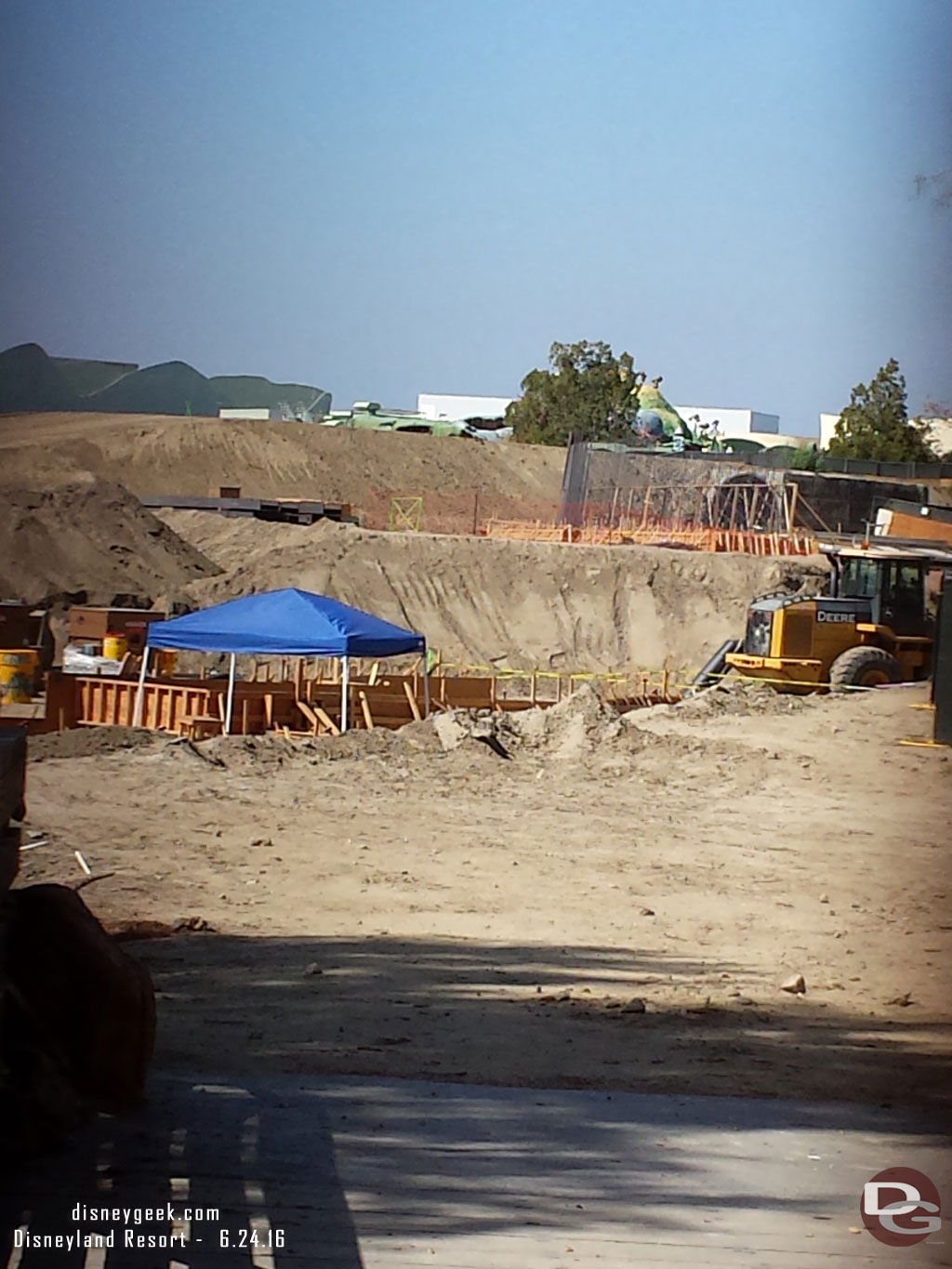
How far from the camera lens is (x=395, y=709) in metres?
22.4

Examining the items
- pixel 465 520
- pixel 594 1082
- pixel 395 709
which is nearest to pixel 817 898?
pixel 594 1082

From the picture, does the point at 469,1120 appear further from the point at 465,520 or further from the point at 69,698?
the point at 465,520

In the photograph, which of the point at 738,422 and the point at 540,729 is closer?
the point at 540,729

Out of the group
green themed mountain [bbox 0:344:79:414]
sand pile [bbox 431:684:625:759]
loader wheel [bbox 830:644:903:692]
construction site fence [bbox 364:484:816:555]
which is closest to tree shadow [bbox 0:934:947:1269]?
green themed mountain [bbox 0:344:79:414]

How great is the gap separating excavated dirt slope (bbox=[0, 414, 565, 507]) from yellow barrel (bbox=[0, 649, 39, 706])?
48398 millimetres

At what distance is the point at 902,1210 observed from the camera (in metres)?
4.11

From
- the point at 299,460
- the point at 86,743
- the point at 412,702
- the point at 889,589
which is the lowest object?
the point at 86,743

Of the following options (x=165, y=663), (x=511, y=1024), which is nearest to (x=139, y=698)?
(x=165, y=663)

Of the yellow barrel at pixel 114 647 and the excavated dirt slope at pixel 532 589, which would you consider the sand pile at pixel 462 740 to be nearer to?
the yellow barrel at pixel 114 647

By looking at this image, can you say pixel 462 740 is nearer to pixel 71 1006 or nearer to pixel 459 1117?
pixel 459 1117

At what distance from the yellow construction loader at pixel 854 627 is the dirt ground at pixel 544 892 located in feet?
8.87

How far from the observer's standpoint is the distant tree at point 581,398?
87.2 meters

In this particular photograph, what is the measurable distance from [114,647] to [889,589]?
462 inches

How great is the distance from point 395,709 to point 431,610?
57.0 feet
